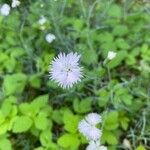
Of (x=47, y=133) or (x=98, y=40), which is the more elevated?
(x=98, y=40)

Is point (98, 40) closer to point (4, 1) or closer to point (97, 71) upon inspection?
point (97, 71)

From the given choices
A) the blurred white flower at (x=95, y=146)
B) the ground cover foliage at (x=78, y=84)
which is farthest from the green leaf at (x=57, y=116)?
the blurred white flower at (x=95, y=146)

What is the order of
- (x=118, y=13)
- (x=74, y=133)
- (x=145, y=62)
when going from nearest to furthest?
(x=74, y=133), (x=145, y=62), (x=118, y=13)

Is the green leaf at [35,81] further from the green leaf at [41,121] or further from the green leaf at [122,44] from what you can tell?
the green leaf at [122,44]

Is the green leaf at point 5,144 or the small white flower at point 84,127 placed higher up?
the small white flower at point 84,127

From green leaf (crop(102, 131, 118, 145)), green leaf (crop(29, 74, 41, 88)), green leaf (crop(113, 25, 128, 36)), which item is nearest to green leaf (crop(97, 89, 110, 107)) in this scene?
green leaf (crop(102, 131, 118, 145))

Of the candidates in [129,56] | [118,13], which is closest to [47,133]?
[129,56]
